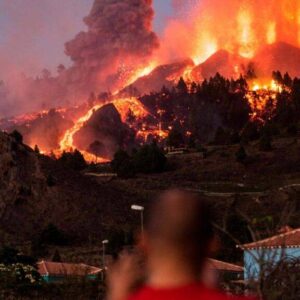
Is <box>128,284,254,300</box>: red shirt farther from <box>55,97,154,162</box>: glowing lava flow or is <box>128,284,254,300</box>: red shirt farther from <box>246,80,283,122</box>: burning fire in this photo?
<box>55,97,154,162</box>: glowing lava flow

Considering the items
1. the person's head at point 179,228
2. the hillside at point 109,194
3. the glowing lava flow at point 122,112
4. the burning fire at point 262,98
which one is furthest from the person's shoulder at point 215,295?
the glowing lava flow at point 122,112

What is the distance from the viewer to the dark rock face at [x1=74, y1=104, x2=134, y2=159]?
146 meters

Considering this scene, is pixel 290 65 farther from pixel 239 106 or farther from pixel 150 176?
pixel 150 176

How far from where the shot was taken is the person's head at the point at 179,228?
2.49 meters

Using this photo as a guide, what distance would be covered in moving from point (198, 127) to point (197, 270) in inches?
5415

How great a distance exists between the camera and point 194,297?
92.9 inches

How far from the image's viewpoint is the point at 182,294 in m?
2.38

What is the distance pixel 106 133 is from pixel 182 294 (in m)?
147

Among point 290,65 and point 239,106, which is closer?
point 239,106

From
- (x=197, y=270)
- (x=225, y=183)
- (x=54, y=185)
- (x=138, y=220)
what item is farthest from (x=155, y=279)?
(x=225, y=183)

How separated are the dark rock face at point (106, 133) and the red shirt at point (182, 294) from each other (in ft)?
461

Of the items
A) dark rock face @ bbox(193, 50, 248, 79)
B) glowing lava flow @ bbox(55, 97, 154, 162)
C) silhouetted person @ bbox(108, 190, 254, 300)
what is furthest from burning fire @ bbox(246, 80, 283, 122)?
silhouetted person @ bbox(108, 190, 254, 300)

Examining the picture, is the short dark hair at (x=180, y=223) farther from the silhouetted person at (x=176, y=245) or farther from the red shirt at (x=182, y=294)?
the red shirt at (x=182, y=294)

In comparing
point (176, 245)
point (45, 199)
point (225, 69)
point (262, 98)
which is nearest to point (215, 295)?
point (176, 245)
